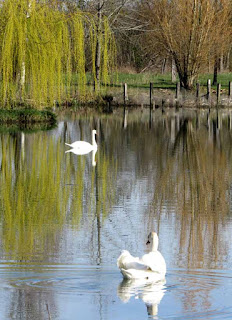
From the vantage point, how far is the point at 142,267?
793cm

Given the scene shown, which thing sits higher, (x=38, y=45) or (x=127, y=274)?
(x=38, y=45)

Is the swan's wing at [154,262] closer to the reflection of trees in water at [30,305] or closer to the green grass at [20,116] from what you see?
the reflection of trees in water at [30,305]

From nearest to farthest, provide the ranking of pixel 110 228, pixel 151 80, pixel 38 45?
pixel 110 228, pixel 38 45, pixel 151 80

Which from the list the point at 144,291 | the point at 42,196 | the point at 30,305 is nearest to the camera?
the point at 30,305

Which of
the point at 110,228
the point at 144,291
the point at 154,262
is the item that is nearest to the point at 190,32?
the point at 110,228

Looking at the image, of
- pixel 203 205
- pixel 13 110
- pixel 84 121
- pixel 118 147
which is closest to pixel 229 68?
pixel 84 121

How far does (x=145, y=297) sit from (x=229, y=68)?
64674 mm

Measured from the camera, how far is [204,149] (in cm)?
2197

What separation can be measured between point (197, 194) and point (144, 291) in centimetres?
633

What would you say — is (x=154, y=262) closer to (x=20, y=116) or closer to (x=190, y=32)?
(x=20, y=116)

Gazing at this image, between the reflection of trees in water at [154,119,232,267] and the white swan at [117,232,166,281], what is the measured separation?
0.84 m

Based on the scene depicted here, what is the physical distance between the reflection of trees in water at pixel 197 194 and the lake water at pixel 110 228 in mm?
18

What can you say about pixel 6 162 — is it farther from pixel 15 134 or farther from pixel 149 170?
pixel 15 134

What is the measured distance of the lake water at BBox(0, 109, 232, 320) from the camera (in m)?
7.44
